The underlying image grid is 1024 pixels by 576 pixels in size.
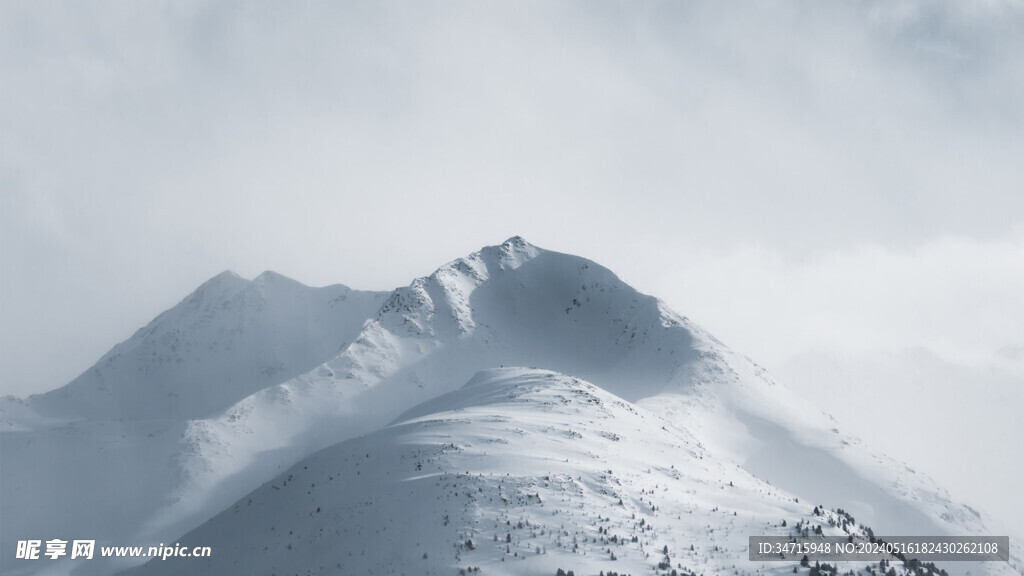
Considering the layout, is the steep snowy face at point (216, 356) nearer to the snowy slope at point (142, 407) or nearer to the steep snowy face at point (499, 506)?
the snowy slope at point (142, 407)

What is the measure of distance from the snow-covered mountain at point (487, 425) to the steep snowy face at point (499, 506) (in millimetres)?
239

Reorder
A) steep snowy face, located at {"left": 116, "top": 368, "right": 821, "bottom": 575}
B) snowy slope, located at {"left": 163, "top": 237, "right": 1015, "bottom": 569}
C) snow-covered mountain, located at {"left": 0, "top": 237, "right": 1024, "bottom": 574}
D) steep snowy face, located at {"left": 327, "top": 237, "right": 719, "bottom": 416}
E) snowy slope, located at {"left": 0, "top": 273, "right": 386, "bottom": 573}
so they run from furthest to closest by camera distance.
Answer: steep snowy face, located at {"left": 327, "top": 237, "right": 719, "bottom": 416} < snowy slope, located at {"left": 0, "top": 273, "right": 386, "bottom": 573} < snowy slope, located at {"left": 163, "top": 237, "right": 1015, "bottom": 569} < snow-covered mountain, located at {"left": 0, "top": 237, "right": 1024, "bottom": 574} < steep snowy face, located at {"left": 116, "top": 368, "right": 821, "bottom": 575}

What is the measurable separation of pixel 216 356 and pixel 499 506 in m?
153

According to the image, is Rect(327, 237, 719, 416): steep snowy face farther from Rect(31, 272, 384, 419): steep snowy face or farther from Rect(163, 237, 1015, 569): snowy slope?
Rect(31, 272, 384, 419): steep snowy face

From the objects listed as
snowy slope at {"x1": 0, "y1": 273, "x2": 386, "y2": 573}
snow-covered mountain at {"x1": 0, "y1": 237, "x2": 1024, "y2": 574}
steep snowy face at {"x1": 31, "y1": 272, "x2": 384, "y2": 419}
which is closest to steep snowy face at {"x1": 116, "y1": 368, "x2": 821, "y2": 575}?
snow-covered mountain at {"x1": 0, "y1": 237, "x2": 1024, "y2": 574}

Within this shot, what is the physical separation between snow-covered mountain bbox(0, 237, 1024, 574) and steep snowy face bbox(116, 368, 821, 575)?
0.24 metres

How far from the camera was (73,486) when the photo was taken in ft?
399

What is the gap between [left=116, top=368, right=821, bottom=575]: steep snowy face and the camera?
126 feet

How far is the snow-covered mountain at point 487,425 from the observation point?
48844 mm

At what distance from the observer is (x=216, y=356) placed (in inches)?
7195

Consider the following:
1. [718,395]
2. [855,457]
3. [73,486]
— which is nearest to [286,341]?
[73,486]

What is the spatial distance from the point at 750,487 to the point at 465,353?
76.0 meters

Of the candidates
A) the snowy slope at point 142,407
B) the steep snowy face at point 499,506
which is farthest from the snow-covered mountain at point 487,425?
the snowy slope at point 142,407

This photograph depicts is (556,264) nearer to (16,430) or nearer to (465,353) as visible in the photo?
(465,353)
